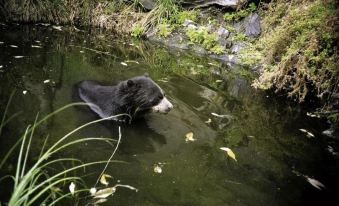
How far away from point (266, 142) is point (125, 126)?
2.29 meters

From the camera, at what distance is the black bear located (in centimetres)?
595

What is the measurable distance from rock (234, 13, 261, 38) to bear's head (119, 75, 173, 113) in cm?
720

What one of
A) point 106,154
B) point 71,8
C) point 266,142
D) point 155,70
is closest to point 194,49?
point 155,70

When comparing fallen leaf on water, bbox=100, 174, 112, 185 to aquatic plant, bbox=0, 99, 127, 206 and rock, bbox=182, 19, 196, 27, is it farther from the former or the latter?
rock, bbox=182, 19, 196, 27

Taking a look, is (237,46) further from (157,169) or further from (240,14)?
(157,169)

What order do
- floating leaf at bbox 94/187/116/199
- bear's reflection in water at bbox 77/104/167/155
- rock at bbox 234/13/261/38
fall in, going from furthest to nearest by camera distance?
rock at bbox 234/13/261/38 → bear's reflection in water at bbox 77/104/167/155 → floating leaf at bbox 94/187/116/199

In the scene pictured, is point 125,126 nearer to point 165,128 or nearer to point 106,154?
point 165,128

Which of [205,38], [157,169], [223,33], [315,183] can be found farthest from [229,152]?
[223,33]

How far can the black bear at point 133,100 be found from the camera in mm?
5945

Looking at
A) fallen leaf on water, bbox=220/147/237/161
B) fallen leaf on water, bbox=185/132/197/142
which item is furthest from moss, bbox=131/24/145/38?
fallen leaf on water, bbox=220/147/237/161

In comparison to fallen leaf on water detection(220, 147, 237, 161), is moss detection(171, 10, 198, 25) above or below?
above

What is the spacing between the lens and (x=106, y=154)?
478cm

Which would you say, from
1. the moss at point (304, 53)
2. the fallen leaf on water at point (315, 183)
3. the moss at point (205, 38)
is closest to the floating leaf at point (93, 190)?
the fallen leaf on water at point (315, 183)

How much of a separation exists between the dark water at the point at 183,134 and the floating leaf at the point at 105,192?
0.07 metres
